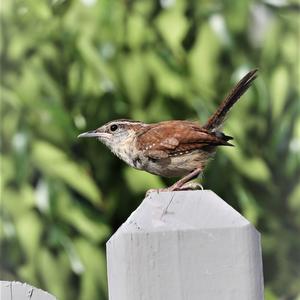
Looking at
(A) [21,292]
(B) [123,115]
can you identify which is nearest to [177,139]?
(A) [21,292]

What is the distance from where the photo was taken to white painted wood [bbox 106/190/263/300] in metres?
1.63

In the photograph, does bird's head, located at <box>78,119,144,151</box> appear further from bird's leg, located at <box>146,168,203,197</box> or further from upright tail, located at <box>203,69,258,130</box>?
bird's leg, located at <box>146,168,203,197</box>

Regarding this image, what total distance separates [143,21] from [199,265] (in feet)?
12.7

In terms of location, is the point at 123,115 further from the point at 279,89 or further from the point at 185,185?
the point at 185,185

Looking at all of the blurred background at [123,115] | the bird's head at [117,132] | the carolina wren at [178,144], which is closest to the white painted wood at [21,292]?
the carolina wren at [178,144]

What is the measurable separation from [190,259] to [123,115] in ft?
12.2

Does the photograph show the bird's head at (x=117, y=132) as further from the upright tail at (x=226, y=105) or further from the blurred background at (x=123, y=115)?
the blurred background at (x=123, y=115)

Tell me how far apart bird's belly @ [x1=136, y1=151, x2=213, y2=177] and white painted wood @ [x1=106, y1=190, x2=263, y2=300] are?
95cm

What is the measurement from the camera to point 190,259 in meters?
1.64

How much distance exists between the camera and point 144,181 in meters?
5.29

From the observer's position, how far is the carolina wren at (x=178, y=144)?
258cm

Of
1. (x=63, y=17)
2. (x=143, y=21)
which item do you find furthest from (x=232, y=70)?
(x=63, y=17)

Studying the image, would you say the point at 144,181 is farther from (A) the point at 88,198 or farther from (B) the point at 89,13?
(B) the point at 89,13

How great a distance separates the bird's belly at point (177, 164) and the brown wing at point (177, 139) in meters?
0.02
